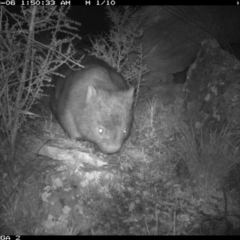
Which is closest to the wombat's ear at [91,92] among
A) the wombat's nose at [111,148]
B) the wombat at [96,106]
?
the wombat at [96,106]

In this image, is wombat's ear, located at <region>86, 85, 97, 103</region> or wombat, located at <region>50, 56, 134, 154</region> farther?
wombat's ear, located at <region>86, 85, 97, 103</region>

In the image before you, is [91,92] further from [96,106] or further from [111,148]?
[111,148]

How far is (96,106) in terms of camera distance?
3.83m

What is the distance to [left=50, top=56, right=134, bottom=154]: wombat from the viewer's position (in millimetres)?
3727

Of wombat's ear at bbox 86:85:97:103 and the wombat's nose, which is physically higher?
wombat's ear at bbox 86:85:97:103

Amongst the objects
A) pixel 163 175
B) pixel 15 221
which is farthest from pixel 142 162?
pixel 15 221

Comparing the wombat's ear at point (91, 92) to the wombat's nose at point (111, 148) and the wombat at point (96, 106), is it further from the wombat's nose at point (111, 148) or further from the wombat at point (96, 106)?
the wombat's nose at point (111, 148)

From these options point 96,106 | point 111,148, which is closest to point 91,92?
point 96,106

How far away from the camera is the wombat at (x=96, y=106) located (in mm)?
3727

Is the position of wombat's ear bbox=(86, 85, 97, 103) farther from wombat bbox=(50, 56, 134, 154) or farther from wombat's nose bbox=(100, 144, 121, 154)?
wombat's nose bbox=(100, 144, 121, 154)

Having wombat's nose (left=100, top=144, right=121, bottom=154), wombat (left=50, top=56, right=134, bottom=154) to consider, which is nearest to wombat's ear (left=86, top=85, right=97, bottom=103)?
wombat (left=50, top=56, right=134, bottom=154)

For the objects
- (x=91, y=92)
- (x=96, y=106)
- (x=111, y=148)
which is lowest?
(x=111, y=148)

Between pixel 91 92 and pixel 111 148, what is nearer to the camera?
pixel 111 148

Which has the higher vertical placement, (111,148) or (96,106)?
(96,106)
